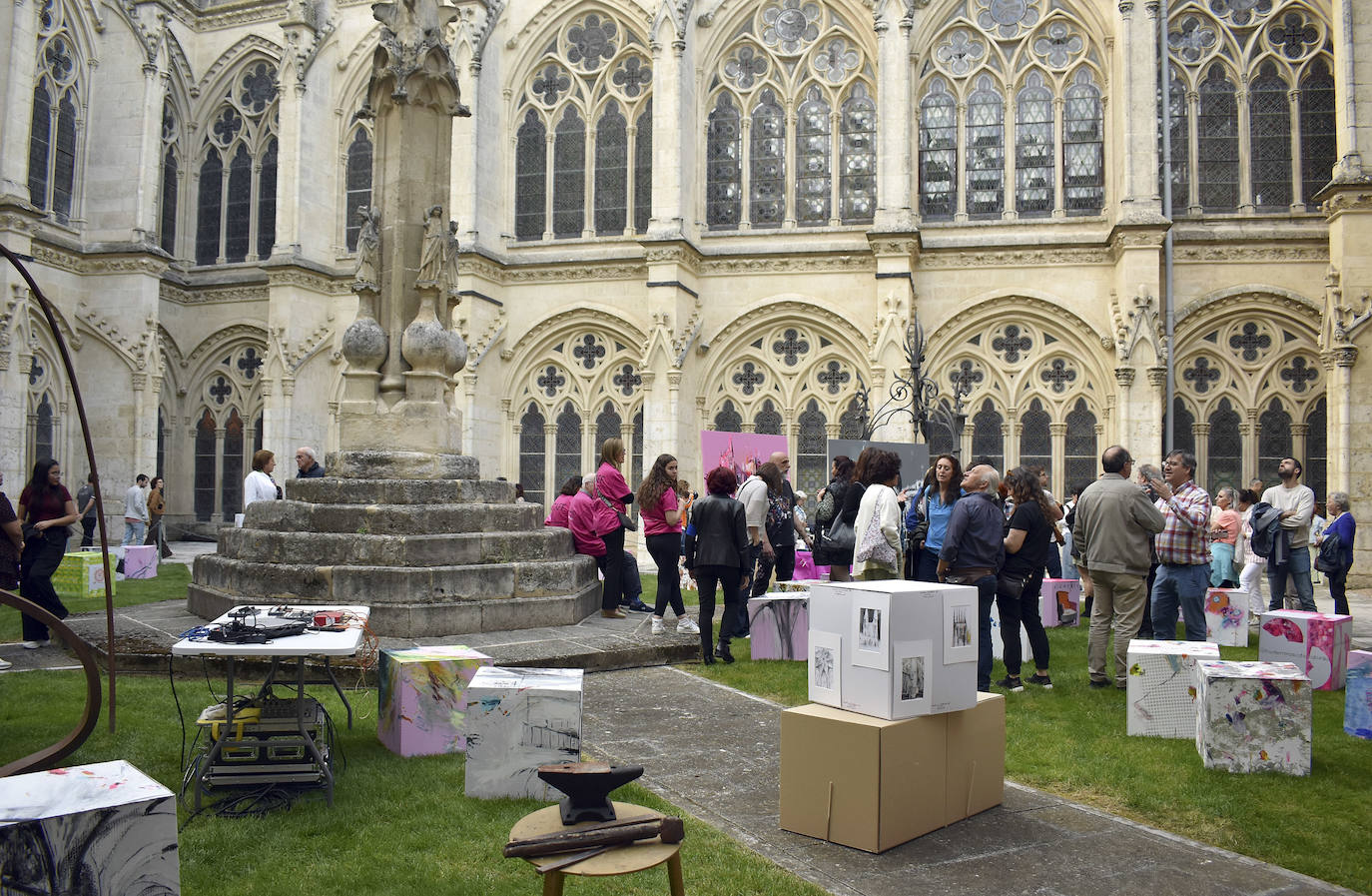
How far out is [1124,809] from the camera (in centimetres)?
482

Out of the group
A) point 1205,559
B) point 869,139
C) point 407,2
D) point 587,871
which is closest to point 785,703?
point 1205,559

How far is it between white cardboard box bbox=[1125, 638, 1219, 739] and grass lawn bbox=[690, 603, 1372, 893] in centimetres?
11

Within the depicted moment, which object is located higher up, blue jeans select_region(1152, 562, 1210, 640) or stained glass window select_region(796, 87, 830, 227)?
stained glass window select_region(796, 87, 830, 227)

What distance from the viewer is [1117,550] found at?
7266mm

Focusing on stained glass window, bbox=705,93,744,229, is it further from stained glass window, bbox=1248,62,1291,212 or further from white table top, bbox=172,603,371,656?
white table top, bbox=172,603,371,656

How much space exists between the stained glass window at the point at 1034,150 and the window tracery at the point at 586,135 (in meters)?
7.68

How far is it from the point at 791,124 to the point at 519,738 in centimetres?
1858

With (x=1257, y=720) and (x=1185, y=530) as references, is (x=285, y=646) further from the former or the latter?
(x=1185, y=530)

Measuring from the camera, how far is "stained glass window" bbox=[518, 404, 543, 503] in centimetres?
2217

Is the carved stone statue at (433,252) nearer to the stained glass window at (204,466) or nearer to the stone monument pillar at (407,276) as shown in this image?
the stone monument pillar at (407,276)

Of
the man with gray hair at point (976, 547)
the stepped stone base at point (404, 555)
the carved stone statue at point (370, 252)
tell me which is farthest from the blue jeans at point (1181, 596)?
the carved stone statue at point (370, 252)

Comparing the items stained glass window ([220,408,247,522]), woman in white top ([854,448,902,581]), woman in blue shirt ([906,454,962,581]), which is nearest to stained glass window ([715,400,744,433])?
stained glass window ([220,408,247,522])

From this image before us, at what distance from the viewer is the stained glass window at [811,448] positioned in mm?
20766

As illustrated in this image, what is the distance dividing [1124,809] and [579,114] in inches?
793
